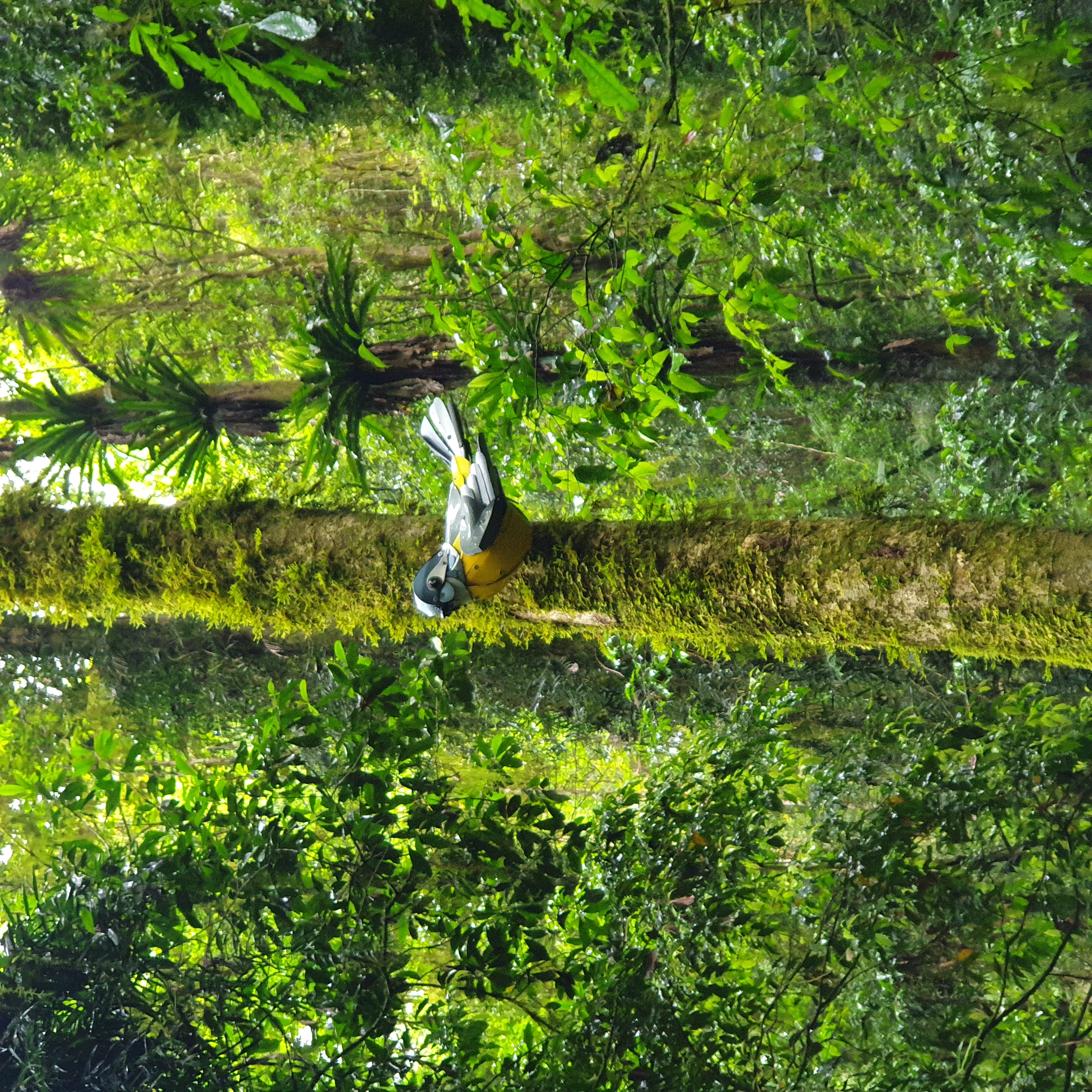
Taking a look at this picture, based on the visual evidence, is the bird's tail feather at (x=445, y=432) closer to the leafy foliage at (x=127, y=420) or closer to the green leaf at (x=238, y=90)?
the green leaf at (x=238, y=90)

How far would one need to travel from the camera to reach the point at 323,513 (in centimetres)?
274

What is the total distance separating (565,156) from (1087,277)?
337 cm

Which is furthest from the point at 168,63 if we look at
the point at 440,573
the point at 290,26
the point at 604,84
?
the point at 440,573

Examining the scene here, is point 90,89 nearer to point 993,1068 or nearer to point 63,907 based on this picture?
point 63,907

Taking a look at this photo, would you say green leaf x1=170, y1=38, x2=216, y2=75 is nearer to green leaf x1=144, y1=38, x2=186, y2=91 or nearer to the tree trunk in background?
green leaf x1=144, y1=38, x2=186, y2=91

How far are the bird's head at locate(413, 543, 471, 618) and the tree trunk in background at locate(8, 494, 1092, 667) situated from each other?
0.50 feet

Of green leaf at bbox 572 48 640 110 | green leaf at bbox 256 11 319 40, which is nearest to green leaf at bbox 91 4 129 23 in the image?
green leaf at bbox 256 11 319 40

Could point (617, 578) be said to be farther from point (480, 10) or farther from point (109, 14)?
point (109, 14)

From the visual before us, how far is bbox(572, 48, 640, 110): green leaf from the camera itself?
1647mm

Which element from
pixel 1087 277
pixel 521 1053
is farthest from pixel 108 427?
pixel 1087 277

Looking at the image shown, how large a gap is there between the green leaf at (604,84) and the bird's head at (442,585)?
47.5 inches

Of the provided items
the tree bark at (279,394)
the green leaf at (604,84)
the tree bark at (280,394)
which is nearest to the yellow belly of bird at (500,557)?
the green leaf at (604,84)

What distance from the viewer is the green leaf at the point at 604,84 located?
1647 mm

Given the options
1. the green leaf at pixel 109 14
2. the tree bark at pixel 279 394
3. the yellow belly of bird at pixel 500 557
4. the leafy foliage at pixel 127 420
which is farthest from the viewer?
the tree bark at pixel 279 394
